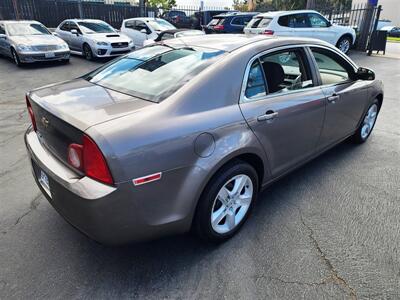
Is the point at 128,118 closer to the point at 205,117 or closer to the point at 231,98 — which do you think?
the point at 205,117

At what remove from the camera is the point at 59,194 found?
2.12 m

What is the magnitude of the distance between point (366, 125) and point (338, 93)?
55.2 inches

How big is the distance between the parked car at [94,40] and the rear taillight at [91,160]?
402 inches

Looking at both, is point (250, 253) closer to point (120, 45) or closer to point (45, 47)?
point (45, 47)

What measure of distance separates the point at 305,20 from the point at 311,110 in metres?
10.0

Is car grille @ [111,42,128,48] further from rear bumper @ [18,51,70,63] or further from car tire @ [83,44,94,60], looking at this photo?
rear bumper @ [18,51,70,63]

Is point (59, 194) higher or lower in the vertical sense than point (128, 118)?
lower

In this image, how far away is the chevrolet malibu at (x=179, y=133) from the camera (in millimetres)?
1914

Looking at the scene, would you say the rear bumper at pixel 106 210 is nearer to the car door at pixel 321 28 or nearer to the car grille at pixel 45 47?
the car grille at pixel 45 47

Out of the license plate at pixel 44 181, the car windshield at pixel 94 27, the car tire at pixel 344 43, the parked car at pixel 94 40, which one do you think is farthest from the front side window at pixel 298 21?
the license plate at pixel 44 181

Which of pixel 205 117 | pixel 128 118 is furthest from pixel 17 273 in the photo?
pixel 205 117

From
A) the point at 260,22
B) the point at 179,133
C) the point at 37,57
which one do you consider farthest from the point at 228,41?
the point at 260,22

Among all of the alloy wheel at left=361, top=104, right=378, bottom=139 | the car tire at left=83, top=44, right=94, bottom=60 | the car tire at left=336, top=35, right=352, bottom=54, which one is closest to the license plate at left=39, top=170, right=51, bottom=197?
the alloy wheel at left=361, top=104, right=378, bottom=139

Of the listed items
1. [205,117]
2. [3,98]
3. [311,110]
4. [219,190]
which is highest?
[205,117]
